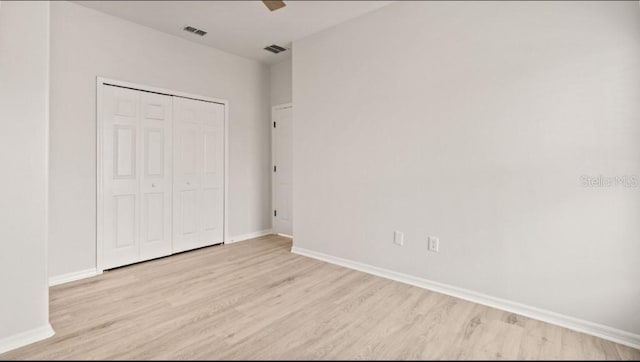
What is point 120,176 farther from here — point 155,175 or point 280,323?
point 280,323

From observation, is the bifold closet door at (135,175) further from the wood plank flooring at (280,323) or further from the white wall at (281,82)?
the white wall at (281,82)

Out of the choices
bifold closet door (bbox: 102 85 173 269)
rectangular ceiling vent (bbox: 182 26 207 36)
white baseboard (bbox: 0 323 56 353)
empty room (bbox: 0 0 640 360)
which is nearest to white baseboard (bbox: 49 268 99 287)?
empty room (bbox: 0 0 640 360)

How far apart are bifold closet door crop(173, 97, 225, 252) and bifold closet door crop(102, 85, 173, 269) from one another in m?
0.10

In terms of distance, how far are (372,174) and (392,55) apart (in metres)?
1.06

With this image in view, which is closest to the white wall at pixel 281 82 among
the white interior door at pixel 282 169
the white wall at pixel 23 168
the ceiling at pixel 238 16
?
the white interior door at pixel 282 169

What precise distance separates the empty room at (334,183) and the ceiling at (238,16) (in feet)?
0.08

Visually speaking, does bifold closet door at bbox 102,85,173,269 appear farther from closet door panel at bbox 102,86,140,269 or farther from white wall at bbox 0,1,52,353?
white wall at bbox 0,1,52,353

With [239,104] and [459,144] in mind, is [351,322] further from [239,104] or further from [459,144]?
[239,104]

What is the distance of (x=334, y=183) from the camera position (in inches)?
125

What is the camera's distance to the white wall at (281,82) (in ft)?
13.6

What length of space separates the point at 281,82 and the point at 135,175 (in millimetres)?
2166

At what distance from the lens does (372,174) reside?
2.87 metres

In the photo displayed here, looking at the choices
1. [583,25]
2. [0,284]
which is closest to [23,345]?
[0,284]

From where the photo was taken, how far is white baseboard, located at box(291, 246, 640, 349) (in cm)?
180
